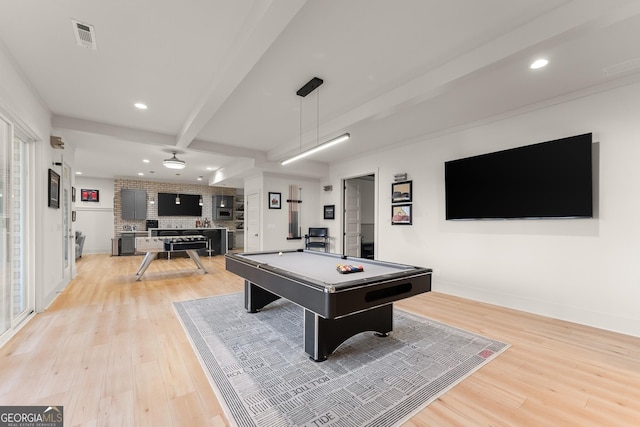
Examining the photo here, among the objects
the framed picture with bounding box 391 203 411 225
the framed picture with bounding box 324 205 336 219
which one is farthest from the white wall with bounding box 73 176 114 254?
the framed picture with bounding box 391 203 411 225

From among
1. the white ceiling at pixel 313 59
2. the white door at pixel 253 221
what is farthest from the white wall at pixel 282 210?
the white ceiling at pixel 313 59

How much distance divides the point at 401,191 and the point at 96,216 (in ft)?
34.0

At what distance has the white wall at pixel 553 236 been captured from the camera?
2.98m

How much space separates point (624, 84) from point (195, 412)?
4980mm

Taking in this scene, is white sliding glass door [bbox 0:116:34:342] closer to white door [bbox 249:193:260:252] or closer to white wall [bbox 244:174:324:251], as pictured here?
white wall [bbox 244:174:324:251]

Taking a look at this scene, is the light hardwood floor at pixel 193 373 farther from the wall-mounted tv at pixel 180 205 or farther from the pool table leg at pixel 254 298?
the wall-mounted tv at pixel 180 205

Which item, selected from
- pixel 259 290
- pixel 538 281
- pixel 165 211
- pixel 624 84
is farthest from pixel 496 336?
pixel 165 211

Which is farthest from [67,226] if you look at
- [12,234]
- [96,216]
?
[96,216]

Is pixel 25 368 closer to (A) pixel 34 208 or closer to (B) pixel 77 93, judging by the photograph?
(A) pixel 34 208

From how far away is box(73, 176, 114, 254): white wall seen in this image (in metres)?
9.45

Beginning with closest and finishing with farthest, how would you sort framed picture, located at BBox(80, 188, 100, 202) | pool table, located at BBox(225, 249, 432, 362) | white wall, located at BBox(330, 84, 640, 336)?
pool table, located at BBox(225, 249, 432, 362) < white wall, located at BBox(330, 84, 640, 336) < framed picture, located at BBox(80, 188, 100, 202)

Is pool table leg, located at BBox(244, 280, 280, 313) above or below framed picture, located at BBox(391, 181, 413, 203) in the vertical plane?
below

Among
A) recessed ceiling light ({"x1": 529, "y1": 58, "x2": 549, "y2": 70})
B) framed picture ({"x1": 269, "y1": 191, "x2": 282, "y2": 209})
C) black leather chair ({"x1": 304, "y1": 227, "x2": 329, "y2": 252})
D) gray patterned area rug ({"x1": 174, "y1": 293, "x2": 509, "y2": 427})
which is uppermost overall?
recessed ceiling light ({"x1": 529, "y1": 58, "x2": 549, "y2": 70})

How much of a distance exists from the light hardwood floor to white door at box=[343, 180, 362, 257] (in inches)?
134
